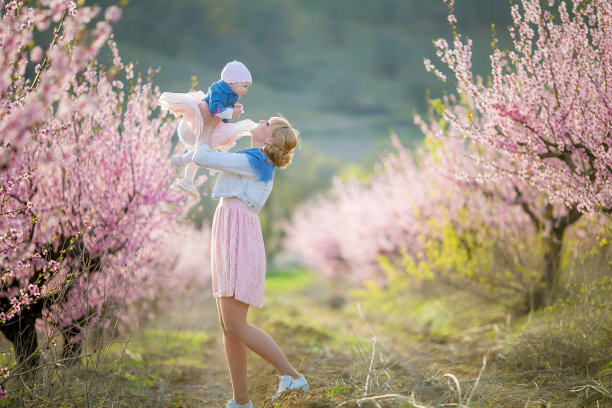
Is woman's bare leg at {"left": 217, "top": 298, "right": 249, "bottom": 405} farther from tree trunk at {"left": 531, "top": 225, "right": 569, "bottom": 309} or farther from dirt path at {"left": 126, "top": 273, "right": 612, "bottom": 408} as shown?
tree trunk at {"left": 531, "top": 225, "right": 569, "bottom": 309}

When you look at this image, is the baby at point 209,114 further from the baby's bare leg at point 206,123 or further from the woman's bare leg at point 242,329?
the woman's bare leg at point 242,329

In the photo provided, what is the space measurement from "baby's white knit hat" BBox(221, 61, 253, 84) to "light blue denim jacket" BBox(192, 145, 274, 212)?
0.54 m

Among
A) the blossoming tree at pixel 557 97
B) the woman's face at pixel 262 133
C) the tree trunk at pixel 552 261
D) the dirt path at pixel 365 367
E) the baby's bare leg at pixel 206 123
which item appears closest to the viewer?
the dirt path at pixel 365 367

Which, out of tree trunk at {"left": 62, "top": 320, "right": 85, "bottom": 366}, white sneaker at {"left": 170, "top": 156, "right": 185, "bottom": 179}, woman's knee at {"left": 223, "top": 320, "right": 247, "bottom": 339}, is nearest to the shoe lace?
woman's knee at {"left": 223, "top": 320, "right": 247, "bottom": 339}

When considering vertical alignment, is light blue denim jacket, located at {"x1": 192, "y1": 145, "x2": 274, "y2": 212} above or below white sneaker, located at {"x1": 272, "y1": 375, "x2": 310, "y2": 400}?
above

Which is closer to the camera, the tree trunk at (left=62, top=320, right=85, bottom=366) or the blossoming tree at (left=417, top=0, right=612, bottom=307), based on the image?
the tree trunk at (left=62, top=320, right=85, bottom=366)

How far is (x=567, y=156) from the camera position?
4398 millimetres

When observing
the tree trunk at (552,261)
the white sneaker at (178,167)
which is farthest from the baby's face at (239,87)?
the tree trunk at (552,261)

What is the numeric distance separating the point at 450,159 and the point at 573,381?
12.8 ft

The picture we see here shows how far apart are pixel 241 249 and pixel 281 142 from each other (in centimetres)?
82

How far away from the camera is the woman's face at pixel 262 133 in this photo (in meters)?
3.83

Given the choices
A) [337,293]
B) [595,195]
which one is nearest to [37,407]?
[595,195]

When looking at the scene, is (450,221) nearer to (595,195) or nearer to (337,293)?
(595,195)

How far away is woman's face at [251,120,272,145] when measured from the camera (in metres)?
3.83
